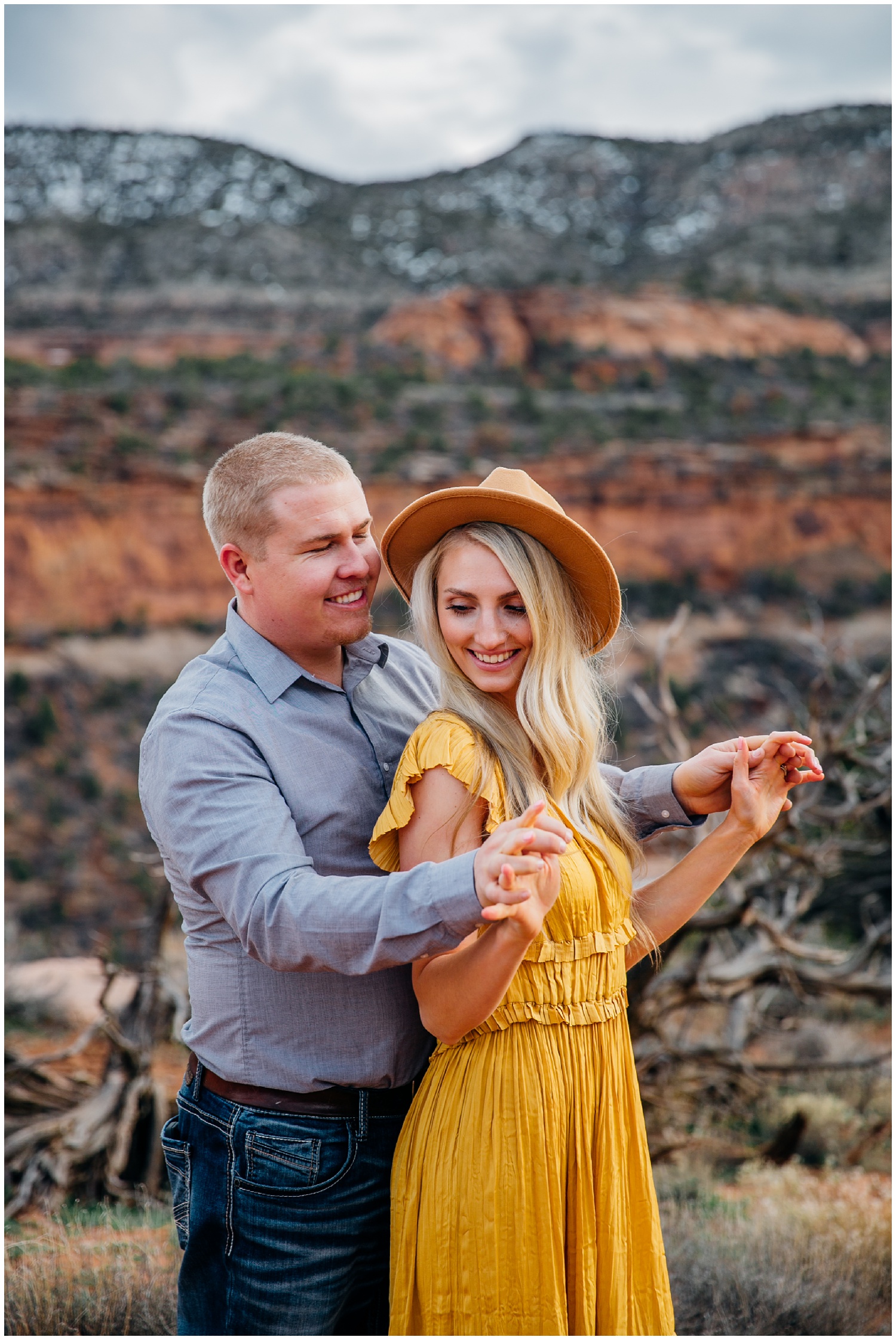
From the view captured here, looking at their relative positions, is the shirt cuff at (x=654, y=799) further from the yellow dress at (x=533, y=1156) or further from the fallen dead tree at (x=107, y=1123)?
the fallen dead tree at (x=107, y=1123)

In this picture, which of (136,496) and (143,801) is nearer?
(143,801)

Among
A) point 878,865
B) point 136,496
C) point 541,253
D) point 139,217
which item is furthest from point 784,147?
point 878,865

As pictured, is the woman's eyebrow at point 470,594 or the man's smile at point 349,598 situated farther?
the man's smile at point 349,598

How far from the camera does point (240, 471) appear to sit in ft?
6.89

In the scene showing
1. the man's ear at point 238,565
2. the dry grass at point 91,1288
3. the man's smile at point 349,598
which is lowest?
the dry grass at point 91,1288

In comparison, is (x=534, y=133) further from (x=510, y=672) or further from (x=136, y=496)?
(x=510, y=672)

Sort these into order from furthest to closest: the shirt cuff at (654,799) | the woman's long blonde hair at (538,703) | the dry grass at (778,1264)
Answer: the dry grass at (778,1264) < the shirt cuff at (654,799) < the woman's long blonde hair at (538,703)

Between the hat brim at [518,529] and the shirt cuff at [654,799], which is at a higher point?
the hat brim at [518,529]

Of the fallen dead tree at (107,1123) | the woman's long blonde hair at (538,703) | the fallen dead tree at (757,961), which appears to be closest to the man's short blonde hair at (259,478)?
the woman's long blonde hair at (538,703)

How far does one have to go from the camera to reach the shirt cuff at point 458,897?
1.57 m

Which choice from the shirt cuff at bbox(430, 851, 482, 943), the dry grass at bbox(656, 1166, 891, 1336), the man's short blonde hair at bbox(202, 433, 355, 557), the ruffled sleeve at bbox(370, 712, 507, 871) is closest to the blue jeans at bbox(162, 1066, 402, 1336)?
the ruffled sleeve at bbox(370, 712, 507, 871)

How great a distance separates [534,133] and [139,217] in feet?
48.0

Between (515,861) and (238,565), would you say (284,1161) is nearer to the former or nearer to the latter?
(515,861)

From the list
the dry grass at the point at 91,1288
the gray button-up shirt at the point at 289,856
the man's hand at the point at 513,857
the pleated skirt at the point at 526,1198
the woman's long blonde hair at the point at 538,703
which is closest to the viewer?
the man's hand at the point at 513,857
